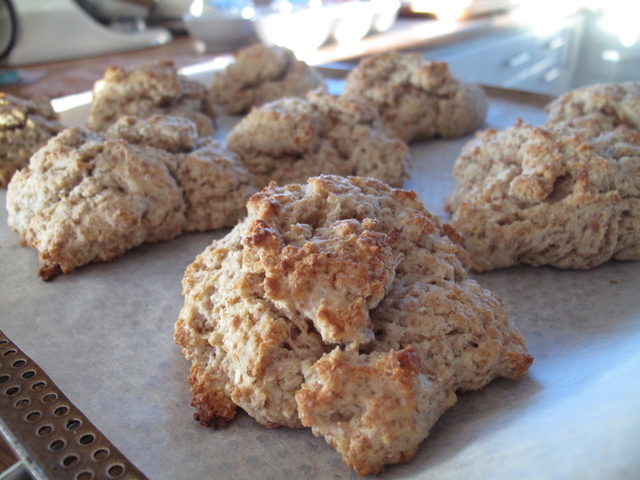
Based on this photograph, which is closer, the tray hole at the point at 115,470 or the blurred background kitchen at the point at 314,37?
the tray hole at the point at 115,470

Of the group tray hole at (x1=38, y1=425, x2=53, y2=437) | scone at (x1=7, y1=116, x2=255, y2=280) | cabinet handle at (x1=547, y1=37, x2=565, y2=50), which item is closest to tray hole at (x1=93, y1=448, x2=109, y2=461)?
tray hole at (x1=38, y1=425, x2=53, y2=437)

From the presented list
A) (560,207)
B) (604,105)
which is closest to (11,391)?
(560,207)

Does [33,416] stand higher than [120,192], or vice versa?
[120,192]

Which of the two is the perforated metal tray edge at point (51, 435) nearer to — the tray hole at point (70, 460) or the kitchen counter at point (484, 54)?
the tray hole at point (70, 460)

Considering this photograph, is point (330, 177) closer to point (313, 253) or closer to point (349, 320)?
point (313, 253)

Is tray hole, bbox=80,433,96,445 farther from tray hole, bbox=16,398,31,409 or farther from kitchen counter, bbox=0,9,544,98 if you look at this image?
kitchen counter, bbox=0,9,544,98

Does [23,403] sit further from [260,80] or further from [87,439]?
[260,80]

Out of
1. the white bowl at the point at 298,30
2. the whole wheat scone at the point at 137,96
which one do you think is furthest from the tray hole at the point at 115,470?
the white bowl at the point at 298,30
